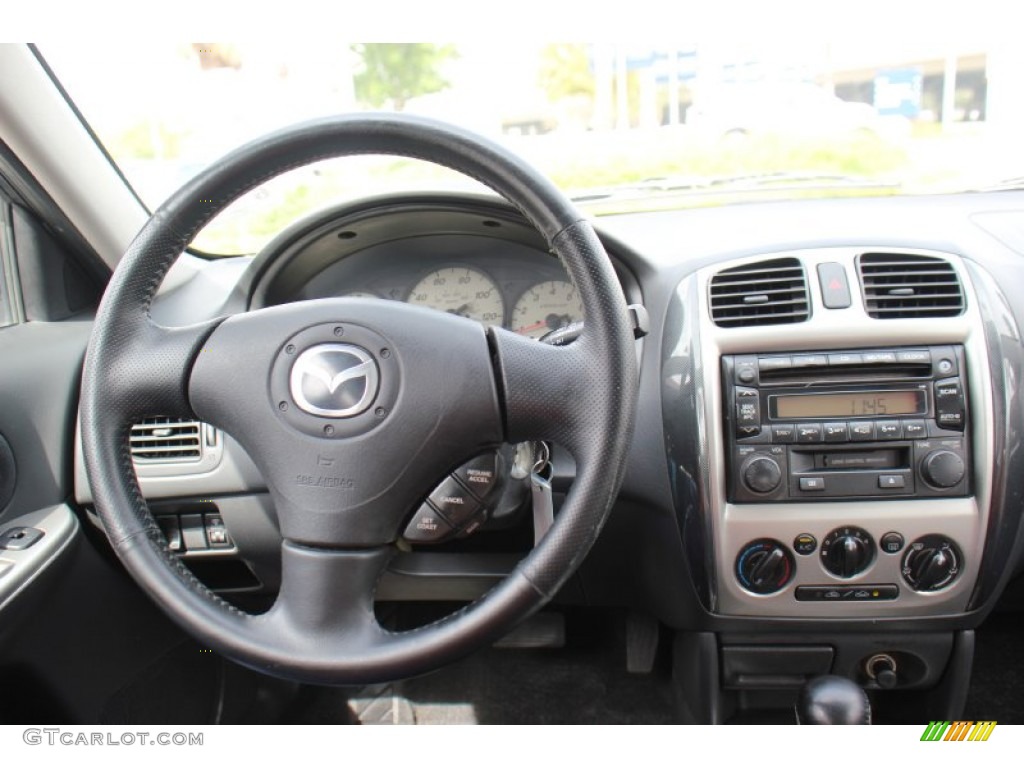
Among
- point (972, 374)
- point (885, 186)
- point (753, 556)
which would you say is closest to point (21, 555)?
point (753, 556)

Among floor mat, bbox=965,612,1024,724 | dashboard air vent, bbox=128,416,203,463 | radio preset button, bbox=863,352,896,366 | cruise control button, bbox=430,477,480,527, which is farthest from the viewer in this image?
floor mat, bbox=965,612,1024,724

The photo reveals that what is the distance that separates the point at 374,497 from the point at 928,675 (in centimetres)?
125

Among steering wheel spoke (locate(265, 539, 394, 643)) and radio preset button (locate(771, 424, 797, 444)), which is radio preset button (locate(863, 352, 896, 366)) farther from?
steering wheel spoke (locate(265, 539, 394, 643))

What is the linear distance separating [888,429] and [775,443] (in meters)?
0.19

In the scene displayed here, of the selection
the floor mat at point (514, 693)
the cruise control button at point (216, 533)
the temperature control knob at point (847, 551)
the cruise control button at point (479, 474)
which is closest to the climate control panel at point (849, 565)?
the temperature control knob at point (847, 551)

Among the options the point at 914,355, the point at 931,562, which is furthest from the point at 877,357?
the point at 931,562

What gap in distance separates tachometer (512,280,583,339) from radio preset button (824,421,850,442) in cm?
Result: 55

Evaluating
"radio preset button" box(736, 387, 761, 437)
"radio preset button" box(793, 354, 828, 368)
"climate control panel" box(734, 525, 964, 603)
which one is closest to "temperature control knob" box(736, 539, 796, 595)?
"climate control panel" box(734, 525, 964, 603)

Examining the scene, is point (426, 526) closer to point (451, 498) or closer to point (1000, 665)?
point (451, 498)

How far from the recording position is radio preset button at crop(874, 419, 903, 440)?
4.82ft

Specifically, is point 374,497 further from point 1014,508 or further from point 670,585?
point 1014,508

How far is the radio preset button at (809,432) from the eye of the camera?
4.83 ft

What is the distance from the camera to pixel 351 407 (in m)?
1.10

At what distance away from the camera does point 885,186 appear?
194cm
